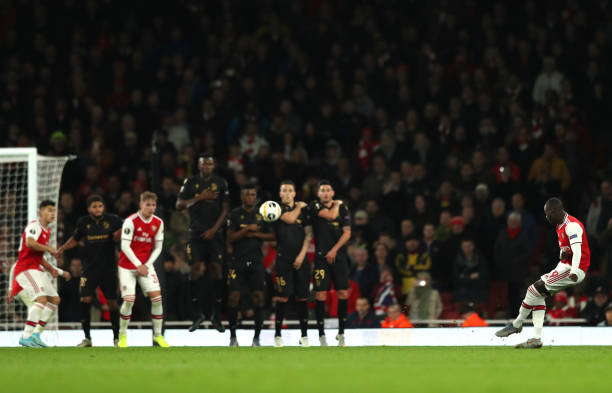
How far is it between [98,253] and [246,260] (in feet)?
6.74

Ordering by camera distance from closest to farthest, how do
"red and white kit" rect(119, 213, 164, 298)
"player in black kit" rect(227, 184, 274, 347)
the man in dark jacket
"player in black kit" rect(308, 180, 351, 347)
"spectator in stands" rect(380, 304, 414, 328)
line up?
1. "red and white kit" rect(119, 213, 164, 298)
2. "player in black kit" rect(308, 180, 351, 347)
3. "player in black kit" rect(227, 184, 274, 347)
4. "spectator in stands" rect(380, 304, 414, 328)
5. the man in dark jacket

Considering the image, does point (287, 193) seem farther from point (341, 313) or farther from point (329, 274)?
point (341, 313)

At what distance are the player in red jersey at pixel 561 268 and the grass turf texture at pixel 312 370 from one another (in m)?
0.45

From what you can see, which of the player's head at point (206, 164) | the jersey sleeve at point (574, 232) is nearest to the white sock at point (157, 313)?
the player's head at point (206, 164)

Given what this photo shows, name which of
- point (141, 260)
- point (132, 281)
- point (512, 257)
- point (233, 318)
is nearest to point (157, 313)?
point (132, 281)

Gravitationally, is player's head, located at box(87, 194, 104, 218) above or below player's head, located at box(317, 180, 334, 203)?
below

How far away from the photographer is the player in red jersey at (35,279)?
575 inches

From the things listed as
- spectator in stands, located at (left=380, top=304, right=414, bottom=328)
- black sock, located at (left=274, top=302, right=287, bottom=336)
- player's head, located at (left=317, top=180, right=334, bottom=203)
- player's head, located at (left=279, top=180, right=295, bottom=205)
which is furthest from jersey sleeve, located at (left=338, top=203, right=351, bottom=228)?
spectator in stands, located at (left=380, top=304, right=414, bottom=328)

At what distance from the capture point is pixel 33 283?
1470 cm

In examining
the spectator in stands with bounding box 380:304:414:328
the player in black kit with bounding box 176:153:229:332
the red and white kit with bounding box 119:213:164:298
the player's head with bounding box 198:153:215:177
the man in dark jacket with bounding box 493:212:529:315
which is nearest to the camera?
the red and white kit with bounding box 119:213:164:298

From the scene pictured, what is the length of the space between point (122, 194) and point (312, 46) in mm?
5379

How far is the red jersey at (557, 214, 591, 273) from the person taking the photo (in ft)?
40.7

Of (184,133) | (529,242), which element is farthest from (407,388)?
(184,133)

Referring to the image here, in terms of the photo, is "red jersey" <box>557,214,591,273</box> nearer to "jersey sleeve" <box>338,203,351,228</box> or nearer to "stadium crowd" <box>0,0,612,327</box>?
"jersey sleeve" <box>338,203,351,228</box>
